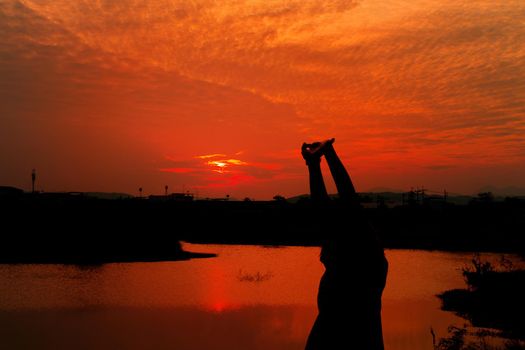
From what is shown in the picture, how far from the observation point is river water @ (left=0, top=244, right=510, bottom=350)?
25.1 metres

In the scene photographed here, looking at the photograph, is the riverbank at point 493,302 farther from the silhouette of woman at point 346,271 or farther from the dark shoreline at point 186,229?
the silhouette of woman at point 346,271

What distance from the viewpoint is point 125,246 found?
59500 mm

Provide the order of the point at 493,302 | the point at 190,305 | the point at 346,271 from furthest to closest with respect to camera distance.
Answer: the point at 190,305, the point at 493,302, the point at 346,271

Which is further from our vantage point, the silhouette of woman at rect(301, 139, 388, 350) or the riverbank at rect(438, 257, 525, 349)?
the riverbank at rect(438, 257, 525, 349)

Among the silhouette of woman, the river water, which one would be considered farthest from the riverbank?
the silhouette of woman

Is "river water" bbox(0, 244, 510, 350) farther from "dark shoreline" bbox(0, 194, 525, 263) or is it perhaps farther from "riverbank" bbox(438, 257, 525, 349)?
"dark shoreline" bbox(0, 194, 525, 263)

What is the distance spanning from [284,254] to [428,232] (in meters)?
32.1

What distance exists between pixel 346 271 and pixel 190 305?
3126 cm

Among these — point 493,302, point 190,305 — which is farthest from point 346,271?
point 190,305

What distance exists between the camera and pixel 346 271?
3.17 metres

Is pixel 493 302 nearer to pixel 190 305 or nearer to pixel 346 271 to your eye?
pixel 190 305

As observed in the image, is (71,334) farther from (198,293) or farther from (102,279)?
(102,279)

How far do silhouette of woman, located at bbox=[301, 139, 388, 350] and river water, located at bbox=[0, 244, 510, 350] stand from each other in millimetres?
21600

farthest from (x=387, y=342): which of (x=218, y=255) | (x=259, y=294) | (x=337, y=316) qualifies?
(x=218, y=255)
